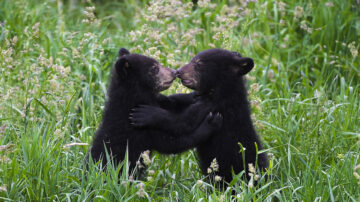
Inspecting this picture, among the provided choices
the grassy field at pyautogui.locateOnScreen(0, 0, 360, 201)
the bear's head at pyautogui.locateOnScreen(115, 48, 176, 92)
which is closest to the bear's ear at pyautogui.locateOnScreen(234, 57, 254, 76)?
the grassy field at pyautogui.locateOnScreen(0, 0, 360, 201)

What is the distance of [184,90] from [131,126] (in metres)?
1.23

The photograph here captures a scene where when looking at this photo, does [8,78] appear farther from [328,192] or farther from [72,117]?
[328,192]

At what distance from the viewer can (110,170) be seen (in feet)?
14.9

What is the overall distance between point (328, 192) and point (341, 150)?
3.03ft

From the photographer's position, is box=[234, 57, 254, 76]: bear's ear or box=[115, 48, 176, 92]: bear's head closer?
box=[115, 48, 176, 92]: bear's head

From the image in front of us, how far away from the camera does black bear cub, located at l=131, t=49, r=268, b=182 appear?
523 cm

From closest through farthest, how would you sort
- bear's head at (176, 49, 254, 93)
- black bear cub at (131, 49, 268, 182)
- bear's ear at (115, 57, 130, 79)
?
bear's ear at (115, 57, 130, 79)
black bear cub at (131, 49, 268, 182)
bear's head at (176, 49, 254, 93)

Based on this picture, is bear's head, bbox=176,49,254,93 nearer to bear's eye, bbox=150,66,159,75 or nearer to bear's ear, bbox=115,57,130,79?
bear's eye, bbox=150,66,159,75

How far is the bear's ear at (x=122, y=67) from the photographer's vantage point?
5043 mm

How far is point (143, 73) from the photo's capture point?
5.26 m

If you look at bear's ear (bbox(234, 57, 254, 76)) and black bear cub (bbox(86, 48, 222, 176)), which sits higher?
bear's ear (bbox(234, 57, 254, 76))

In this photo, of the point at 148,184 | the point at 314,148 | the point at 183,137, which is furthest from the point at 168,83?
the point at 314,148

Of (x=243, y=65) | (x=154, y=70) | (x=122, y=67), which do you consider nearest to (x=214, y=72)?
(x=243, y=65)

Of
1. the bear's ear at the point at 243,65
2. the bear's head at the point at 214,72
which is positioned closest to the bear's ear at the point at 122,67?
the bear's head at the point at 214,72
